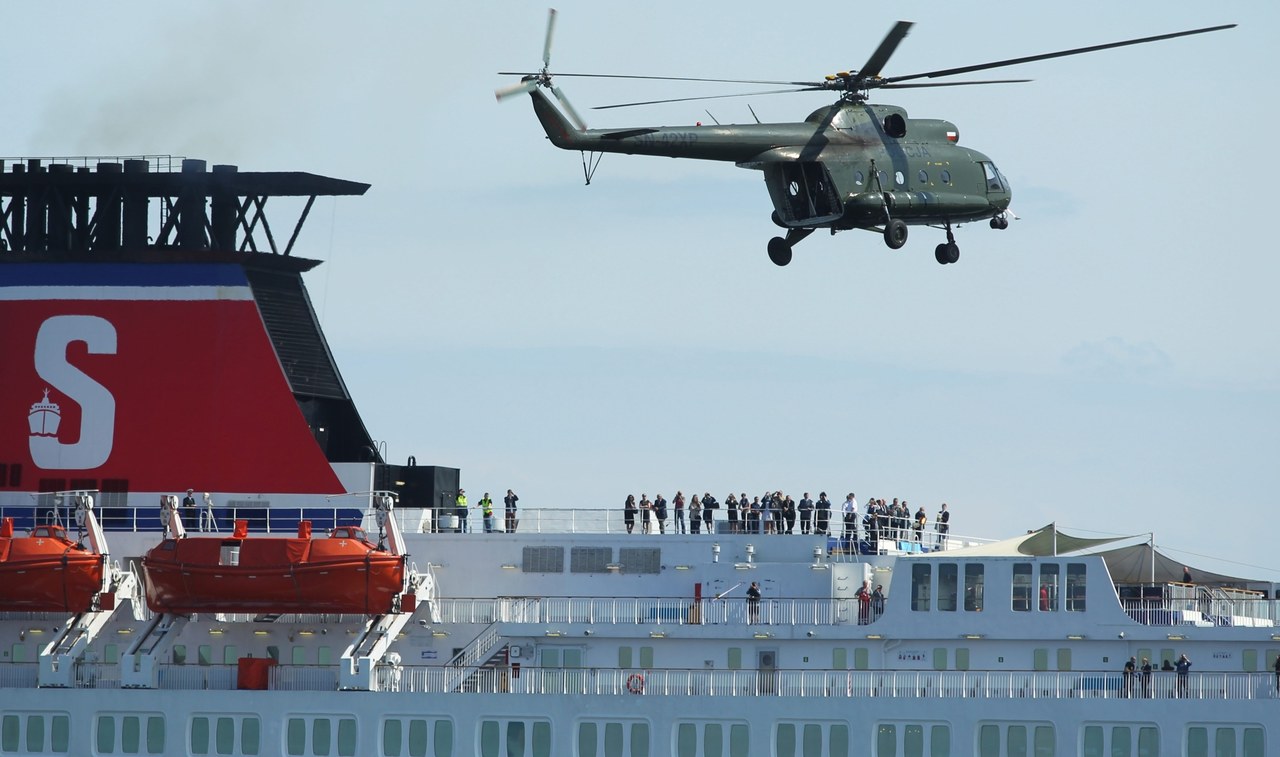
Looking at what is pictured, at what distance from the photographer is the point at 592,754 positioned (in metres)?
45.1

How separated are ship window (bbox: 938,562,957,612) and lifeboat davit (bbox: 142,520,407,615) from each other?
33.4 ft

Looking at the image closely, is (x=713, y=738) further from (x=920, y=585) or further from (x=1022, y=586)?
(x=1022, y=586)

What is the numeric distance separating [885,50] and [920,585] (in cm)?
1015

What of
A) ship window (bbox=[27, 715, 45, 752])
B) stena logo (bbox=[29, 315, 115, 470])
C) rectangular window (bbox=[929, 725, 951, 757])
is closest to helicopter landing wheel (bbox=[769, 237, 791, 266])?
rectangular window (bbox=[929, 725, 951, 757])

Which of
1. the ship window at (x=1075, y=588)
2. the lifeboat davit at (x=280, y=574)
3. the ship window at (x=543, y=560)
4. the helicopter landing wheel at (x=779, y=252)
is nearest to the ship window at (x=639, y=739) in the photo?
the ship window at (x=543, y=560)

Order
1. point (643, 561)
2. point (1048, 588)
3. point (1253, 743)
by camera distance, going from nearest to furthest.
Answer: point (1253, 743) → point (1048, 588) → point (643, 561)

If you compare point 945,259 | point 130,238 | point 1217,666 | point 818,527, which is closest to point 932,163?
point 945,259

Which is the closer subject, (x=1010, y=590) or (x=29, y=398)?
(x=1010, y=590)

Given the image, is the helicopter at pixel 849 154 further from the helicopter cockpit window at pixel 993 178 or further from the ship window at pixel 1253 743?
the ship window at pixel 1253 743

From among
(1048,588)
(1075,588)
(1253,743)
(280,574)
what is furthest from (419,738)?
(1253,743)

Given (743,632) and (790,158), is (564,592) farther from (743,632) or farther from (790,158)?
(790,158)

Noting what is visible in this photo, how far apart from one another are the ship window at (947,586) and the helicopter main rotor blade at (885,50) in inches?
375

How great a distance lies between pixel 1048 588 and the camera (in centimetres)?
4622

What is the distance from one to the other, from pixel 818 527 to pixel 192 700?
1269 centimetres
